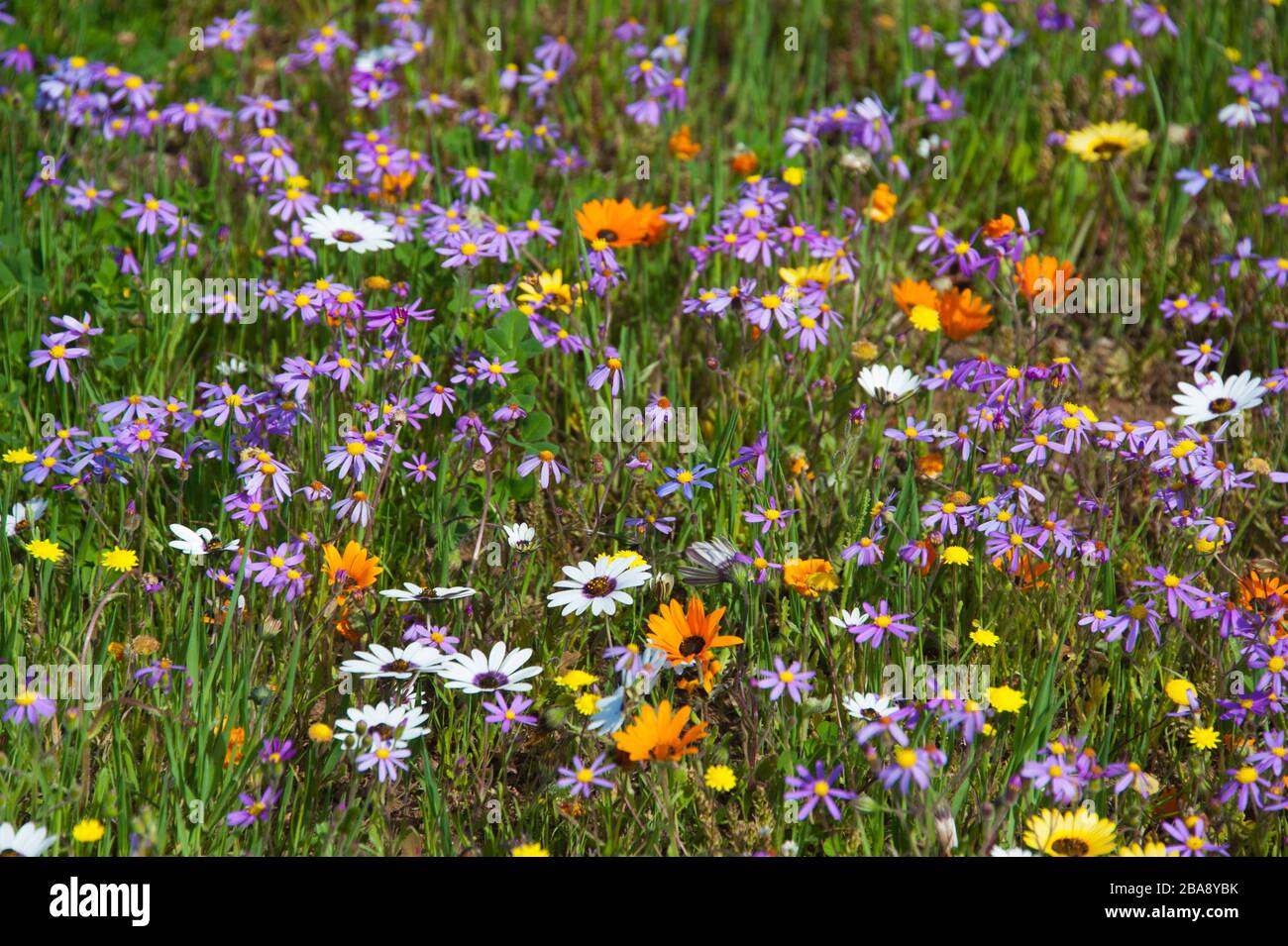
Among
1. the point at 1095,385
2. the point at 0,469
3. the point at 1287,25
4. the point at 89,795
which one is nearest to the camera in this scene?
the point at 89,795

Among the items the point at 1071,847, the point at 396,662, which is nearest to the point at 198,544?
the point at 396,662

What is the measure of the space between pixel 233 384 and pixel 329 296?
58 cm

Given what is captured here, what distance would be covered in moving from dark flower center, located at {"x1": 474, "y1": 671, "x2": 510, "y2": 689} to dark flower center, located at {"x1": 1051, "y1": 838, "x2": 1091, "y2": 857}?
1.07m

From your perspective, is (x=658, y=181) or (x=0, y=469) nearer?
(x=0, y=469)

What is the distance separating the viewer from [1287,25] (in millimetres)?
5113

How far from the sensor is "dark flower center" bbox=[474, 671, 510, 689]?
2.67 meters

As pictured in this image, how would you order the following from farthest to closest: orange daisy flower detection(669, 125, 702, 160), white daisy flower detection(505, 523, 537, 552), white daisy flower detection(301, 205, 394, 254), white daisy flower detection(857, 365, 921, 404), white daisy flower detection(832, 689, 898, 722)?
orange daisy flower detection(669, 125, 702, 160) → white daisy flower detection(301, 205, 394, 254) → white daisy flower detection(857, 365, 921, 404) → white daisy flower detection(505, 523, 537, 552) → white daisy flower detection(832, 689, 898, 722)

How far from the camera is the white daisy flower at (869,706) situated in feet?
8.67

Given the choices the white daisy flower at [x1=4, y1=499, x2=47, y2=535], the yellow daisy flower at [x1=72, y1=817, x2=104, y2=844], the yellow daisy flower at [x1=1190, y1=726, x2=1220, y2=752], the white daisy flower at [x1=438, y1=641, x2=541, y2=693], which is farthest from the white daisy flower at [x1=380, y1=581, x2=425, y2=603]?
the yellow daisy flower at [x1=1190, y1=726, x2=1220, y2=752]

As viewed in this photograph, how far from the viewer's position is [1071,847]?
96.1 inches

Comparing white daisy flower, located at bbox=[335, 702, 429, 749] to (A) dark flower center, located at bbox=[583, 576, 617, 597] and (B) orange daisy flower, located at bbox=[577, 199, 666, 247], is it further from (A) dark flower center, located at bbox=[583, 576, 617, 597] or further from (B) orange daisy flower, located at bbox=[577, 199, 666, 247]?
(B) orange daisy flower, located at bbox=[577, 199, 666, 247]

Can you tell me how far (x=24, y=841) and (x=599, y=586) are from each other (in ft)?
3.86

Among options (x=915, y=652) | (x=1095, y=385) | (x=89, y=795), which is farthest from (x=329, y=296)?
(x=1095, y=385)
